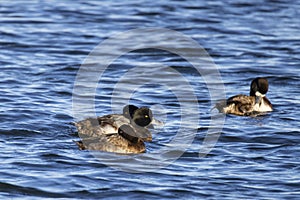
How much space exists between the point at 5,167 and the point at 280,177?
389 cm

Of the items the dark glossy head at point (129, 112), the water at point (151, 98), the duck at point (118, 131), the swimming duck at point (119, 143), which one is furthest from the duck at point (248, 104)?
the swimming duck at point (119, 143)

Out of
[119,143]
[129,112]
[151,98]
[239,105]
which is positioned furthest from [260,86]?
[119,143]

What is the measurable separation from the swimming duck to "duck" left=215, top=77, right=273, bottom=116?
2.89 metres

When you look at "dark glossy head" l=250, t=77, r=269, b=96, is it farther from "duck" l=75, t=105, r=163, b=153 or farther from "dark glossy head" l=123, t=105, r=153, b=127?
"dark glossy head" l=123, t=105, r=153, b=127

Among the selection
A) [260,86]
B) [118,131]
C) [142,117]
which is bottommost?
[118,131]

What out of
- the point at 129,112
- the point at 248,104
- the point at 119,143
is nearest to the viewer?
the point at 119,143

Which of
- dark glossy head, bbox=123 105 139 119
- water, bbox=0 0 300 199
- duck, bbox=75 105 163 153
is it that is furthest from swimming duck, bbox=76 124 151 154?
dark glossy head, bbox=123 105 139 119

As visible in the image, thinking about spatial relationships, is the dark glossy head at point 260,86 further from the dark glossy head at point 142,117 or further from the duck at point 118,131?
the dark glossy head at point 142,117

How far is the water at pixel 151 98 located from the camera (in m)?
11.8

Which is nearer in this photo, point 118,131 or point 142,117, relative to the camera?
point 118,131

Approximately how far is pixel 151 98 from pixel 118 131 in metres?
3.62

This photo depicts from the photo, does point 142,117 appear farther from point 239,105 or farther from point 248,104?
point 248,104

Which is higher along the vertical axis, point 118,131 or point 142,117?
point 142,117

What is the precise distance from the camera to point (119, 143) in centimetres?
1323
